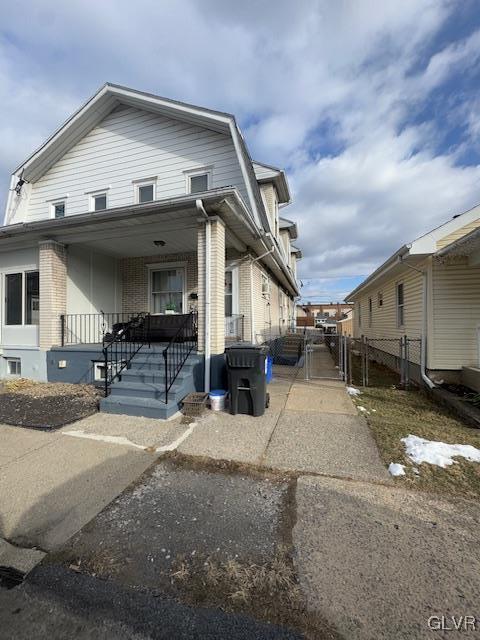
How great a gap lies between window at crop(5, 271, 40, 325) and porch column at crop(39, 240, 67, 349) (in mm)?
644

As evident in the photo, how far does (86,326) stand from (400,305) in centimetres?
971

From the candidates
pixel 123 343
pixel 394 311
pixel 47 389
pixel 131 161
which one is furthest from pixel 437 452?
pixel 131 161

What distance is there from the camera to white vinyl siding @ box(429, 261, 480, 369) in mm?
6891

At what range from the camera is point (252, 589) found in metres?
1.87

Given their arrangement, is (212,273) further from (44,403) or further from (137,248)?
(44,403)

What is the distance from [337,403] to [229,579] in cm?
442

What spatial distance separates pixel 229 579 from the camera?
76.4 inches

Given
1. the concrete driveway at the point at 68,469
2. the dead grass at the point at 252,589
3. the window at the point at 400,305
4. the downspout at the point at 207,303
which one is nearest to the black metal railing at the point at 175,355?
the downspout at the point at 207,303

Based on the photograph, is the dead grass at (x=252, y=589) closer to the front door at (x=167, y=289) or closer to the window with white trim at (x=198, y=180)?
the front door at (x=167, y=289)

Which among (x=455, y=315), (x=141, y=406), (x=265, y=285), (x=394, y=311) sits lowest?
(x=141, y=406)

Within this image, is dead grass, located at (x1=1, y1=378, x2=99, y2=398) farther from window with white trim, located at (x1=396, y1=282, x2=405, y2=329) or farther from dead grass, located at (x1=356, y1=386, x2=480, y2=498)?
window with white trim, located at (x1=396, y1=282, x2=405, y2=329)

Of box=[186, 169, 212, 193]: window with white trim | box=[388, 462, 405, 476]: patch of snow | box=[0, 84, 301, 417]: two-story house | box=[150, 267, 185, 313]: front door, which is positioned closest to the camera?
box=[388, 462, 405, 476]: patch of snow

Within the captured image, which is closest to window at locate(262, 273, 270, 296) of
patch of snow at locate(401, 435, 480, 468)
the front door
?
the front door

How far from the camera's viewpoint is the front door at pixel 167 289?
906cm
